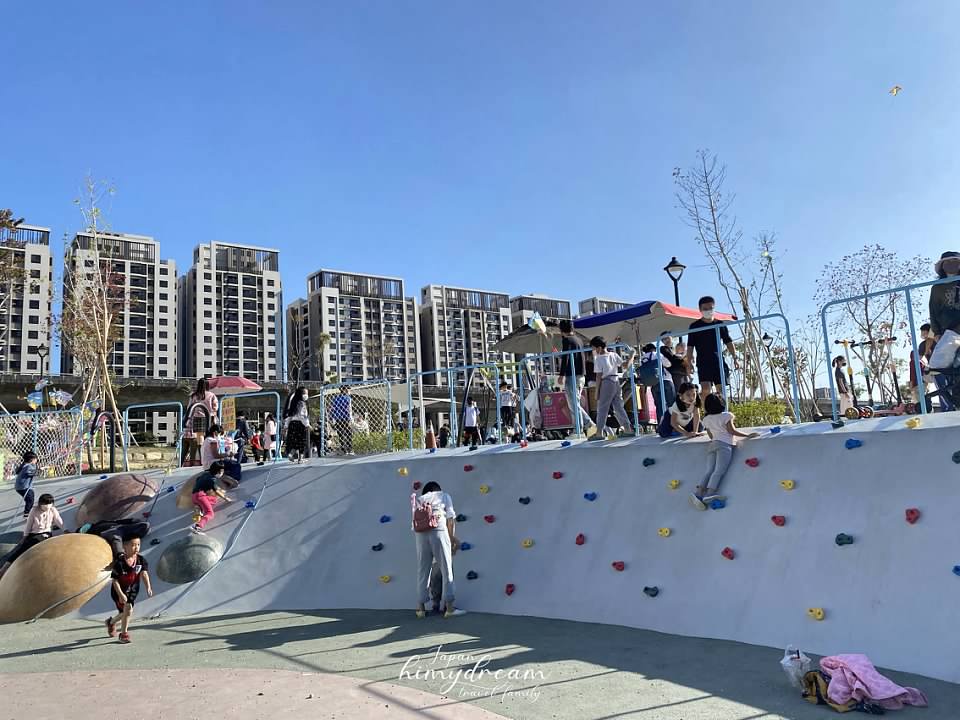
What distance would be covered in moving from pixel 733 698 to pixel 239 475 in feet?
28.6

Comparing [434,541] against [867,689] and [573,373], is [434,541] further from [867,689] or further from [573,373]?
[867,689]

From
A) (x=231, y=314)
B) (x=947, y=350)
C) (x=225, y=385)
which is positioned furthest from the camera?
(x=231, y=314)

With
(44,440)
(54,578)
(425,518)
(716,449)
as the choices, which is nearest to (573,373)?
(716,449)

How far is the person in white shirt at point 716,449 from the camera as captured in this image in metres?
7.14

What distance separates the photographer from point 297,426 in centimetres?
1188

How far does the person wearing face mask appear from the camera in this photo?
8336mm

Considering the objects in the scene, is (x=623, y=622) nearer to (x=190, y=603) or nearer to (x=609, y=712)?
(x=609, y=712)

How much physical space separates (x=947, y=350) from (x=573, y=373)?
174 inches

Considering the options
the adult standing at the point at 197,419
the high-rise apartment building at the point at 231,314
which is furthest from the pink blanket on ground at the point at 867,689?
the high-rise apartment building at the point at 231,314

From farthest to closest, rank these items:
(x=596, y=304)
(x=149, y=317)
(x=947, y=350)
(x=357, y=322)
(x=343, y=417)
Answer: (x=596, y=304), (x=357, y=322), (x=149, y=317), (x=343, y=417), (x=947, y=350)

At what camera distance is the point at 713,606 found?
255 inches

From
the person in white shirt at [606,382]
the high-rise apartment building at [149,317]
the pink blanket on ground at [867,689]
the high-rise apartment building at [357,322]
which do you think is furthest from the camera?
the high-rise apartment building at [357,322]

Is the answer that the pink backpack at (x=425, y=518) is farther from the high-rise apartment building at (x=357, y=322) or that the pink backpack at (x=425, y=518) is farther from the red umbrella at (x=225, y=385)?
the high-rise apartment building at (x=357, y=322)

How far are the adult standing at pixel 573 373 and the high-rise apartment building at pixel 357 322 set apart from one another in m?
103
